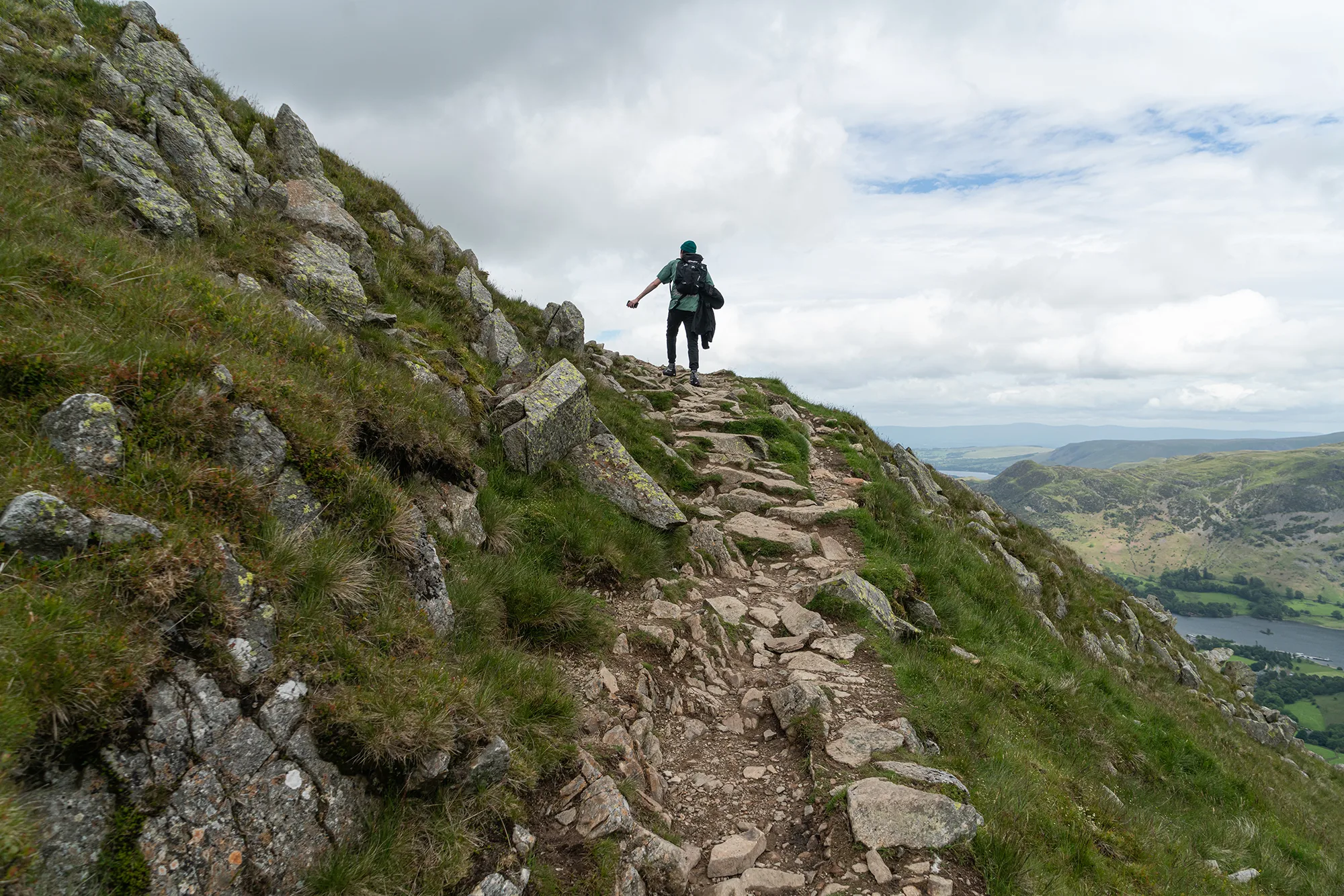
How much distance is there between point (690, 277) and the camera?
20.1 metres

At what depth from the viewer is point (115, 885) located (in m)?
3.28

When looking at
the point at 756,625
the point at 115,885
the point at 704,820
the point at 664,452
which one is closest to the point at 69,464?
the point at 115,885

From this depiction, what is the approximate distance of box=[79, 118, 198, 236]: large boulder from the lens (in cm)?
981

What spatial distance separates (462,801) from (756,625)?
6.40 m

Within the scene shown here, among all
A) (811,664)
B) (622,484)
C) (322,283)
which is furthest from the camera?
(622,484)

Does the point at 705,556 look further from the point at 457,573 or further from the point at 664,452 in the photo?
the point at 457,573

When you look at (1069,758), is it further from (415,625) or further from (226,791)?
(226,791)

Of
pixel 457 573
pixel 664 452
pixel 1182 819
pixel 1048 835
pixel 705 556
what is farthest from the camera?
pixel 664 452

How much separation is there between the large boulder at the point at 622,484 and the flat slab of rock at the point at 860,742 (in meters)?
5.12

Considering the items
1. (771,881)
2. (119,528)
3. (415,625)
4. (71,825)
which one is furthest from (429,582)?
(771,881)

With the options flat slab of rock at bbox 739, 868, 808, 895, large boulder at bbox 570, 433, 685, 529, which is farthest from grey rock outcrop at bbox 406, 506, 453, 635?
large boulder at bbox 570, 433, 685, 529

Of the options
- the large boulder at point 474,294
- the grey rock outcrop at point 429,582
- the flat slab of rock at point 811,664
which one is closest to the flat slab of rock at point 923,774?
the flat slab of rock at point 811,664

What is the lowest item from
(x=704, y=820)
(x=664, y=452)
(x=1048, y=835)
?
(x=1048, y=835)

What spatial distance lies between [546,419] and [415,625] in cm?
583
